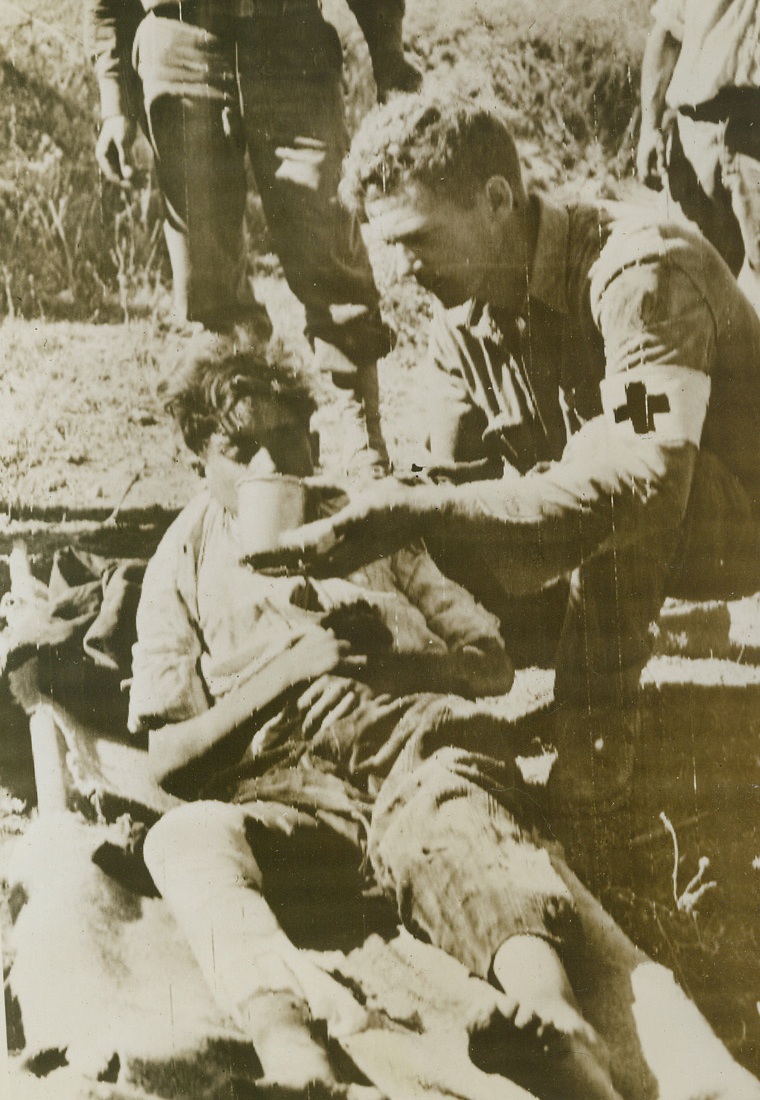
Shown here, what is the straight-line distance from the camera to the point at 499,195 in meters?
3.86

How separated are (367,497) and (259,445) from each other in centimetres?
42

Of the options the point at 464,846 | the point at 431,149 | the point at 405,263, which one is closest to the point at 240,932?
the point at 464,846

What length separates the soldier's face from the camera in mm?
3830

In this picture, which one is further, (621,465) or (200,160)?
(200,160)

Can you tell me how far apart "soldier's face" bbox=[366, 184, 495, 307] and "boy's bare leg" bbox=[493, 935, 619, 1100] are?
2.23 m

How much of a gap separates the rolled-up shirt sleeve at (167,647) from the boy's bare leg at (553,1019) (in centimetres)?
133

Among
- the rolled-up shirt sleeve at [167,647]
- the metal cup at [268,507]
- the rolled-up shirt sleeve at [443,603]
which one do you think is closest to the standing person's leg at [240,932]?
the rolled-up shirt sleeve at [167,647]

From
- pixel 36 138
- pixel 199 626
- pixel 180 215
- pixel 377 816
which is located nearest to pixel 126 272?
pixel 180 215

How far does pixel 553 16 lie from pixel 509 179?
2.01 feet

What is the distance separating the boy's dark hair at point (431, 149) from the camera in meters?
3.81

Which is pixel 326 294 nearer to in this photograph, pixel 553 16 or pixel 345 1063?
pixel 553 16

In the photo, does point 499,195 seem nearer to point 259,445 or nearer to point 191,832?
point 259,445

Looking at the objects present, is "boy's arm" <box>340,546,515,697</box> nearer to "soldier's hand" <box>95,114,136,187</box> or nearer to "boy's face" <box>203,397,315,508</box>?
"boy's face" <box>203,397,315,508</box>

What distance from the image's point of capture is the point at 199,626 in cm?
384
